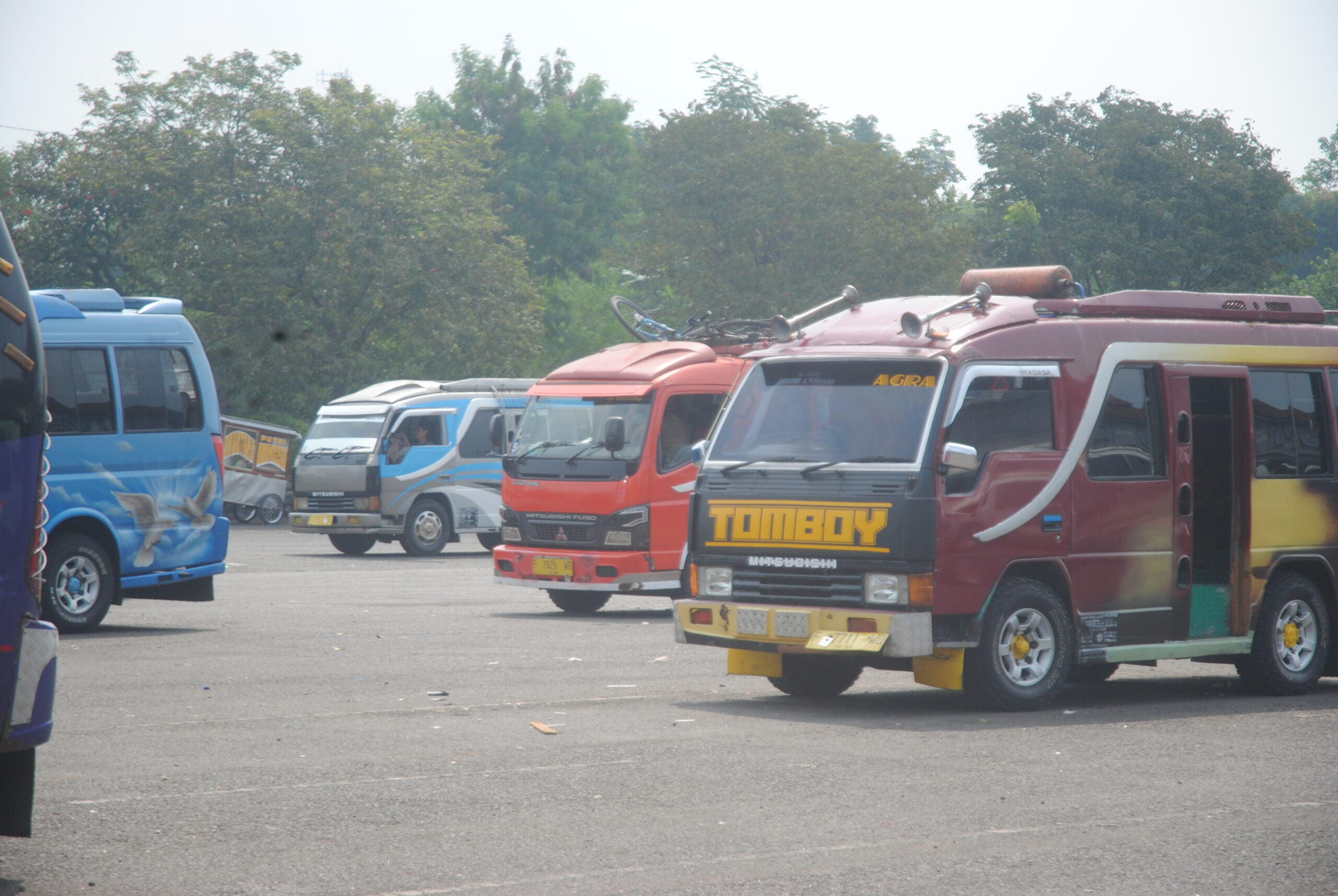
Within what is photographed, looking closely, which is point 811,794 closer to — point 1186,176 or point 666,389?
point 666,389

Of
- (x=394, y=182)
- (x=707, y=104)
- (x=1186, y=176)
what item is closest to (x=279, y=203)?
(x=394, y=182)

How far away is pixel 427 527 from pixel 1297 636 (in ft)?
58.8

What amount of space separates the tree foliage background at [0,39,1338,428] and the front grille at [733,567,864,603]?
3473cm

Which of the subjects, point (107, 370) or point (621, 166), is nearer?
point (107, 370)

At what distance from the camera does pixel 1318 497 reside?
38.9ft

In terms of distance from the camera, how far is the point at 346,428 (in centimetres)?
2758

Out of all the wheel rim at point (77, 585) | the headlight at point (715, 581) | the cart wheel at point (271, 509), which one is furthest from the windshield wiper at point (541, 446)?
the cart wheel at point (271, 509)

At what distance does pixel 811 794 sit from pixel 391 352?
39408 mm

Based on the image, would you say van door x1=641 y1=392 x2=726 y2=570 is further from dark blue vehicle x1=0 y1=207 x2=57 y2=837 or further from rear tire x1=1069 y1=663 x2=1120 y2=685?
dark blue vehicle x1=0 y1=207 x2=57 y2=837

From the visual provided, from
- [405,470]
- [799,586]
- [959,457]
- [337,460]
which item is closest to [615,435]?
[799,586]

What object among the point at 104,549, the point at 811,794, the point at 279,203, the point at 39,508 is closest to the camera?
the point at 39,508

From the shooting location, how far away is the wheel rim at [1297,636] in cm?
1162

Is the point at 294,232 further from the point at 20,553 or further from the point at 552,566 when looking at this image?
the point at 20,553

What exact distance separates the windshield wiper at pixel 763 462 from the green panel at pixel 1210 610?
10.2 feet
